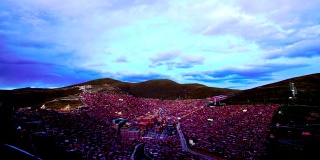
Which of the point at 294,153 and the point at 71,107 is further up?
the point at 71,107

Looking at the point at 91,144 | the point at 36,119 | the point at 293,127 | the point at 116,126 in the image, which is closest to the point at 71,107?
the point at 116,126

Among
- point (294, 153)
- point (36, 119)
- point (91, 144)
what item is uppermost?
point (36, 119)

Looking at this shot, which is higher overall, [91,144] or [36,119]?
[36,119]

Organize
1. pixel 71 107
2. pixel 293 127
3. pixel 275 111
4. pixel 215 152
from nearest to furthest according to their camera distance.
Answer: pixel 215 152, pixel 293 127, pixel 275 111, pixel 71 107

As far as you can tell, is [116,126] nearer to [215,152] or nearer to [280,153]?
[215,152]

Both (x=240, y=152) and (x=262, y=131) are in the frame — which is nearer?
(x=240, y=152)

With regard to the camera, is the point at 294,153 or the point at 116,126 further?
the point at 116,126

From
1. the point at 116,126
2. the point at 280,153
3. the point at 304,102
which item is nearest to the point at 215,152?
the point at 280,153

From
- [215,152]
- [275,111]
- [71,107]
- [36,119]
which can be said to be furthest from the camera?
[71,107]

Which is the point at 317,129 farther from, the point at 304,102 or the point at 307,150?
the point at 304,102
